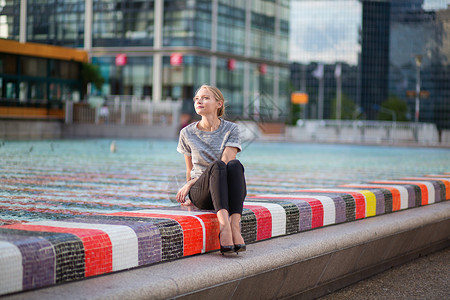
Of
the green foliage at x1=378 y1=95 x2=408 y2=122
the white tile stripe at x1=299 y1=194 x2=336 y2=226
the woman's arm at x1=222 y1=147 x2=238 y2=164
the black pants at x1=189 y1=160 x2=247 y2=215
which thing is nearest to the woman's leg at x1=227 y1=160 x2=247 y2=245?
the black pants at x1=189 y1=160 x2=247 y2=215

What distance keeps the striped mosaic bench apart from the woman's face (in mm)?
702

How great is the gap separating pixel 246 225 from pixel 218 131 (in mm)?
819

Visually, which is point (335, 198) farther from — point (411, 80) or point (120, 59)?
point (411, 80)

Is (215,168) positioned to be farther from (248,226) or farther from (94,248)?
(94,248)

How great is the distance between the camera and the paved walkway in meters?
4.71

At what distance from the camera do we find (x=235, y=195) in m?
4.18

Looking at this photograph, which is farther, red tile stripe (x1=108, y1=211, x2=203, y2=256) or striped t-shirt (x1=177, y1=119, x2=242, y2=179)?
striped t-shirt (x1=177, y1=119, x2=242, y2=179)

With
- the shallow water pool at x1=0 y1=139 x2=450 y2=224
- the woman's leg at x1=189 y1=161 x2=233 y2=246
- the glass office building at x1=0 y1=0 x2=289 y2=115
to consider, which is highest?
the glass office building at x1=0 y1=0 x2=289 y2=115

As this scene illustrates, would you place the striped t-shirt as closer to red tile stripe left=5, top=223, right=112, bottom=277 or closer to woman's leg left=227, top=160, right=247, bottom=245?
woman's leg left=227, top=160, right=247, bottom=245

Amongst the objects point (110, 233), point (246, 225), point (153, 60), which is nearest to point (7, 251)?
point (110, 233)

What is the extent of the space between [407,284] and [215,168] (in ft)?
6.02

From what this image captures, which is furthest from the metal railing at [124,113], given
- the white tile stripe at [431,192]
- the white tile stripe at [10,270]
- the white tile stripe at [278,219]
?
the white tile stripe at [10,270]

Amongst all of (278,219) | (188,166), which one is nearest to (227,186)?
(278,219)

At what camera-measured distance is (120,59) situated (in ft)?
158
